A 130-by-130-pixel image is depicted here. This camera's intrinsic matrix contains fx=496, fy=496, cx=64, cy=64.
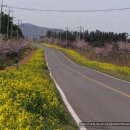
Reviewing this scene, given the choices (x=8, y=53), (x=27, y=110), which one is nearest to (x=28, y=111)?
(x=27, y=110)

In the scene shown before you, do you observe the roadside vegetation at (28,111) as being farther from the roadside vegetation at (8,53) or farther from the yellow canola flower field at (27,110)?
the roadside vegetation at (8,53)

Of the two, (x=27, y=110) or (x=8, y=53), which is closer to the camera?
(x=27, y=110)

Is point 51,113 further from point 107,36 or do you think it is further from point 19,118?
point 107,36

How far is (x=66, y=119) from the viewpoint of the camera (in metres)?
12.6

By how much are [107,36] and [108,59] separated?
8349 cm

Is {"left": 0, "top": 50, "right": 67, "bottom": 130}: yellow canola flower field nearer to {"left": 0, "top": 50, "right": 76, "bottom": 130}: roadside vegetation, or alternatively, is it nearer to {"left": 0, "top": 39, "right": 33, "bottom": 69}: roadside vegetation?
{"left": 0, "top": 50, "right": 76, "bottom": 130}: roadside vegetation

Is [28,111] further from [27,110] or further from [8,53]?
[8,53]

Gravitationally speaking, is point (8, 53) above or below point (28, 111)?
below

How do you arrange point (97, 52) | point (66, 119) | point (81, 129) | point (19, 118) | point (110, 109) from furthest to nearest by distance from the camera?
point (97, 52) → point (110, 109) → point (66, 119) → point (81, 129) → point (19, 118)

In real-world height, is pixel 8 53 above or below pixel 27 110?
below

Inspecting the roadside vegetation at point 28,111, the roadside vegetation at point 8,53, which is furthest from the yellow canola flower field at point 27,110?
the roadside vegetation at point 8,53

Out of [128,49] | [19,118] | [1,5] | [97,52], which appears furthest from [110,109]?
[97,52]

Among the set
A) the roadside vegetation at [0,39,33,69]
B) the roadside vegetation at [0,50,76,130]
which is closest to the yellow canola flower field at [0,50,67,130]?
the roadside vegetation at [0,50,76,130]

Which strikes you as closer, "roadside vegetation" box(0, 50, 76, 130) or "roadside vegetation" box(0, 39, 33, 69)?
"roadside vegetation" box(0, 50, 76, 130)
